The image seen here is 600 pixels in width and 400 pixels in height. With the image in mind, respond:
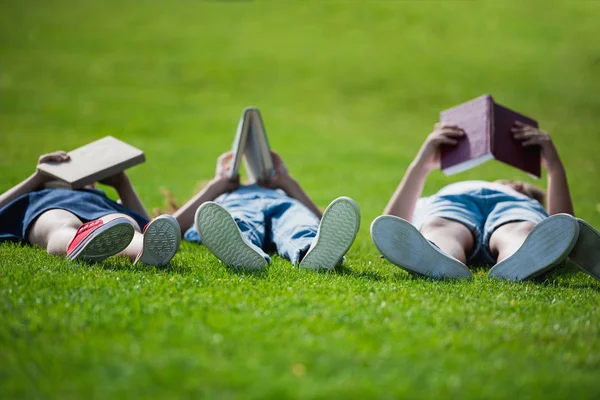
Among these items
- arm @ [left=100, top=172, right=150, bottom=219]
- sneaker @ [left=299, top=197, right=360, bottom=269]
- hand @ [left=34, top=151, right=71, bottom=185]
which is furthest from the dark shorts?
sneaker @ [left=299, top=197, right=360, bottom=269]

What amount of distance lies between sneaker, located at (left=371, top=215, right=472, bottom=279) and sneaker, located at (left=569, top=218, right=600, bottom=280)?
22.3 inches

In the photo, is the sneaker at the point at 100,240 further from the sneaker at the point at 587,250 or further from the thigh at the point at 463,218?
the sneaker at the point at 587,250

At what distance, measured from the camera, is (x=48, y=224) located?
4199 millimetres

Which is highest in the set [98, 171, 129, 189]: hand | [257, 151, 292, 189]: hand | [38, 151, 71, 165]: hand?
[38, 151, 71, 165]: hand

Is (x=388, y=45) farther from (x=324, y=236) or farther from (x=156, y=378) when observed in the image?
(x=156, y=378)

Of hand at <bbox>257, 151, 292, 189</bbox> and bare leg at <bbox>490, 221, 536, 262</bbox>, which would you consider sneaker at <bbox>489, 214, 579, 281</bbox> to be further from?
hand at <bbox>257, 151, 292, 189</bbox>

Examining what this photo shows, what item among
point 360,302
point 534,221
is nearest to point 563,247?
point 534,221

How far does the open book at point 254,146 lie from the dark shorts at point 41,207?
1006 millimetres

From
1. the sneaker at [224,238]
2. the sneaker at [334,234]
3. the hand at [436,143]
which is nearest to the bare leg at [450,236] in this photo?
the hand at [436,143]

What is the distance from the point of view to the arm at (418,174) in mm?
4492

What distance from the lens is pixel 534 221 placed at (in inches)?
164

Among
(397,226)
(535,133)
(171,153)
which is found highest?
(535,133)

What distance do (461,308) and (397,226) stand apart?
2.32 ft

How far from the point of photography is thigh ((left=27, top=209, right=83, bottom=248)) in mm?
4109
